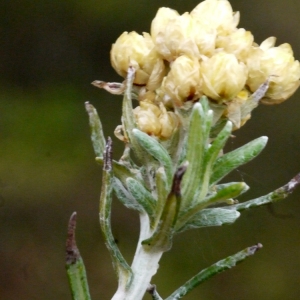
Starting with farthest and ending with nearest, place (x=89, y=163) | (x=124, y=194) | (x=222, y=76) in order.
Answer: (x=89, y=163), (x=124, y=194), (x=222, y=76)

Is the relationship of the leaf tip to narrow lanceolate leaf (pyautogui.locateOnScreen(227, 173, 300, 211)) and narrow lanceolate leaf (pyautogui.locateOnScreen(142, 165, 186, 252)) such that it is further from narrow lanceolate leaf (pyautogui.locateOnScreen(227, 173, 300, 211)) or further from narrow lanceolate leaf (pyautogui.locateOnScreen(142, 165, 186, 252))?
narrow lanceolate leaf (pyautogui.locateOnScreen(227, 173, 300, 211))

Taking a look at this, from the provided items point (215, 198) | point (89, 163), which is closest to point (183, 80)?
point (215, 198)

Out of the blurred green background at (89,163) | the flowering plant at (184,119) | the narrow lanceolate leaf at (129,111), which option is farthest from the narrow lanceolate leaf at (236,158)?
the blurred green background at (89,163)

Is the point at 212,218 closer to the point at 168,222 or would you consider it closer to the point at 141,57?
the point at 168,222

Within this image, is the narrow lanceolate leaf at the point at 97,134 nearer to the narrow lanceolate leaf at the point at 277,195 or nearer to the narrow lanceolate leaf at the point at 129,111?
the narrow lanceolate leaf at the point at 129,111

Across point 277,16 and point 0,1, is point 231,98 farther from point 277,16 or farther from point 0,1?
point 0,1

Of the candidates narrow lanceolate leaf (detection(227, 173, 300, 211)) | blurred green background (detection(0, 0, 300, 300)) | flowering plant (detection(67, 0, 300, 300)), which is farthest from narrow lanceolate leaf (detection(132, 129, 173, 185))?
blurred green background (detection(0, 0, 300, 300))

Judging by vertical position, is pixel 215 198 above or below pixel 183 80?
below

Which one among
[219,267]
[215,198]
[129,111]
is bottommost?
[219,267]
